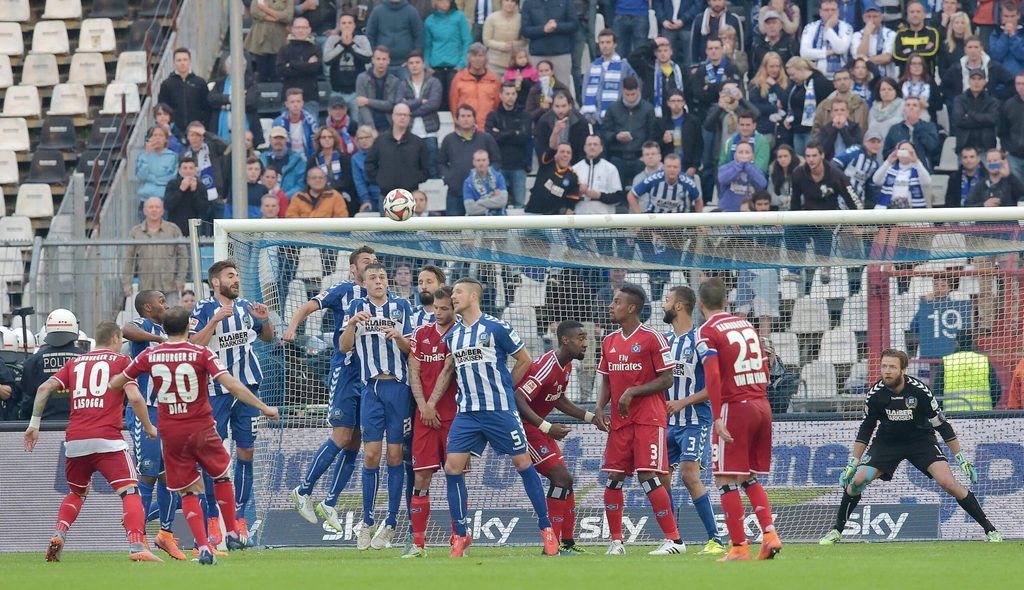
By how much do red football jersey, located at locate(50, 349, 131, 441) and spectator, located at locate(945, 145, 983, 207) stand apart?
36.9 feet

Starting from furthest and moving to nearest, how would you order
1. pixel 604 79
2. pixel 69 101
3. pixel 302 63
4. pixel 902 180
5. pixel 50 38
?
pixel 50 38 → pixel 69 101 → pixel 302 63 → pixel 604 79 → pixel 902 180

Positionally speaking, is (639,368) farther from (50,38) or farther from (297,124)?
(50,38)

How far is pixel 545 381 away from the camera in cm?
1265

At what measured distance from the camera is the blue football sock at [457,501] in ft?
39.5

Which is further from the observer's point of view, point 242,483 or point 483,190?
point 483,190

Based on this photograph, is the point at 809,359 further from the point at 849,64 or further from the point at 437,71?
the point at 437,71

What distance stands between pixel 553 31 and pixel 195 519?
37.9ft

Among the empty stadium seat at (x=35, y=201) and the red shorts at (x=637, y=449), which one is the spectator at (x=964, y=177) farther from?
the empty stadium seat at (x=35, y=201)

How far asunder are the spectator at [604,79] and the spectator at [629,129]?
0.37 m

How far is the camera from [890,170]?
61.7 feet

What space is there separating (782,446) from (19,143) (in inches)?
524

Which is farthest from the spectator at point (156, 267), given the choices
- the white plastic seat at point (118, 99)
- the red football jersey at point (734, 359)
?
the red football jersey at point (734, 359)

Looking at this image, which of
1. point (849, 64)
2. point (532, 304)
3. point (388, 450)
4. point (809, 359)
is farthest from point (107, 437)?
point (849, 64)

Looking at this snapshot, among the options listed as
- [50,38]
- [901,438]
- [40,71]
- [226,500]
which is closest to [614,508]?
[901,438]
